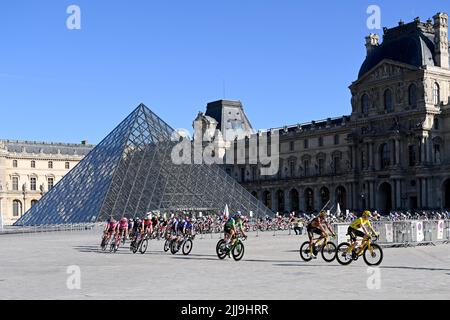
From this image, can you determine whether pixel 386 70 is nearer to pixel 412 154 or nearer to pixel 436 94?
pixel 436 94

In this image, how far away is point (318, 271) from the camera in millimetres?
16203

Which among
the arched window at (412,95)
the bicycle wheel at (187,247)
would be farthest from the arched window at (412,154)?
the bicycle wheel at (187,247)

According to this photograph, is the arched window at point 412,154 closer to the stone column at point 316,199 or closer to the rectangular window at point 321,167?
the stone column at point 316,199

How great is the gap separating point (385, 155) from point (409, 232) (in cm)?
4067

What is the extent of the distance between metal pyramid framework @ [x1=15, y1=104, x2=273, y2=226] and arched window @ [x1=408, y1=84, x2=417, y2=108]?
21.2m

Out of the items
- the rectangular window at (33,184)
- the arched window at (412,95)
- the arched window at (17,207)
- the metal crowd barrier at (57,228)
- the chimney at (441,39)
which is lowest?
the metal crowd barrier at (57,228)

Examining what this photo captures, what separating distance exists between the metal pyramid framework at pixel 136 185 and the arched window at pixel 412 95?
21.2m

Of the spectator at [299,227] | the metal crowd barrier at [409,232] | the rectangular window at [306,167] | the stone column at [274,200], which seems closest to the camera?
the metal crowd barrier at [409,232]

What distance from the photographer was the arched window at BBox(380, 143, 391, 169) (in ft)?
214

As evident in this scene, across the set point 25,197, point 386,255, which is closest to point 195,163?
point 386,255

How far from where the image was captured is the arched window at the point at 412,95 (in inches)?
2473

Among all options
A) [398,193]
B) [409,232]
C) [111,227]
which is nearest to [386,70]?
[398,193]
